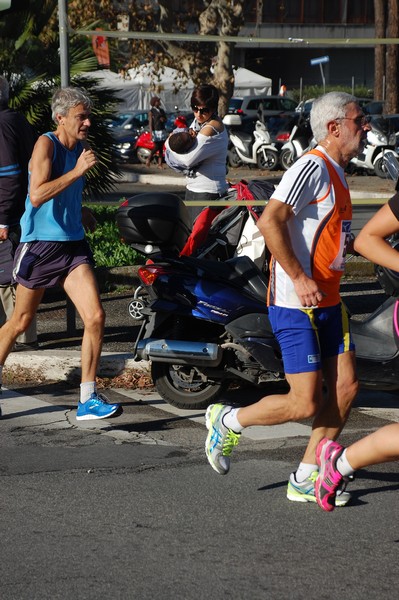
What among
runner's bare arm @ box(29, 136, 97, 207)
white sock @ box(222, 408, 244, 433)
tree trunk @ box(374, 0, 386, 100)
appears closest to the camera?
white sock @ box(222, 408, 244, 433)

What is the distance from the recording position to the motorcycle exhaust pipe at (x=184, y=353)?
7.06 meters

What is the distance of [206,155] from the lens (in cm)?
961

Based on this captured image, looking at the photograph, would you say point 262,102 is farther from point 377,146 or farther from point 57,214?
point 57,214

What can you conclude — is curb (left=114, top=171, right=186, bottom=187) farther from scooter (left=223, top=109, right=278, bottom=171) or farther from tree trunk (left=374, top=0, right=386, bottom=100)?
tree trunk (left=374, top=0, right=386, bottom=100)

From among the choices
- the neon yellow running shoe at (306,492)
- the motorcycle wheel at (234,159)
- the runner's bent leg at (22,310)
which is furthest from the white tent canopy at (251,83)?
the neon yellow running shoe at (306,492)

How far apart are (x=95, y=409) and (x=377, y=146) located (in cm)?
2122

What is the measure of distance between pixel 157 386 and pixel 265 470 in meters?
1.58

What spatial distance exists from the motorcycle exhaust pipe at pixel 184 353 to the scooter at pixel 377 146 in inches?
785

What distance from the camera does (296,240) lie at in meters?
5.36

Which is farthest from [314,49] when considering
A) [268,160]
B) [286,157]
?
[286,157]

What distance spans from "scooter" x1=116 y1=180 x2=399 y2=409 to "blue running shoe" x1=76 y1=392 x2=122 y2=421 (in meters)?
0.39

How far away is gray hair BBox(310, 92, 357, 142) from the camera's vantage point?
17.7 feet

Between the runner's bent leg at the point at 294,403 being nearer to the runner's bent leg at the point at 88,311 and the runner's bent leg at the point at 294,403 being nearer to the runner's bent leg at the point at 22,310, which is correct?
the runner's bent leg at the point at 88,311

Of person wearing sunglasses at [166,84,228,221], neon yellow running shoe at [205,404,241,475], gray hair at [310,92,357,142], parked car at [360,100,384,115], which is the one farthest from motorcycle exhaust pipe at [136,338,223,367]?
parked car at [360,100,384,115]
